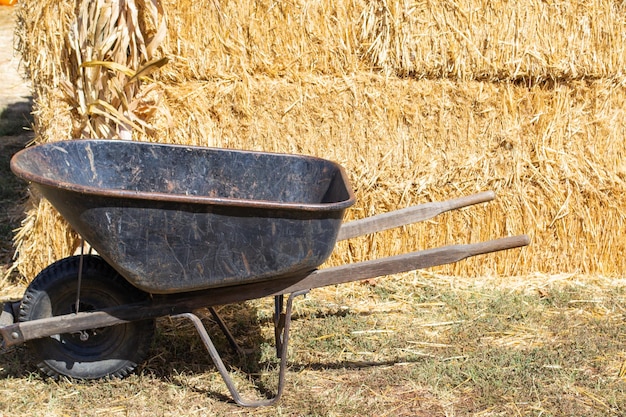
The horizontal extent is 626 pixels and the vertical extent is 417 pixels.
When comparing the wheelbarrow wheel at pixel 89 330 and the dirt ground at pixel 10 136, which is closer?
the wheelbarrow wheel at pixel 89 330

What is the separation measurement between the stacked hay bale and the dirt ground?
621mm

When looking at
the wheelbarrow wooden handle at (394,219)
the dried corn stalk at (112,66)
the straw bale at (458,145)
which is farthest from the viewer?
the straw bale at (458,145)

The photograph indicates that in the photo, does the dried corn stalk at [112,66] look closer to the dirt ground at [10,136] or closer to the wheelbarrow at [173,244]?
the dirt ground at [10,136]

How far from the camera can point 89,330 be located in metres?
3.32

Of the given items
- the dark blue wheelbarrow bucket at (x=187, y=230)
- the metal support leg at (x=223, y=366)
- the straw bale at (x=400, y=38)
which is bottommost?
the metal support leg at (x=223, y=366)

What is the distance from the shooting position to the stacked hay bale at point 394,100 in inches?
164

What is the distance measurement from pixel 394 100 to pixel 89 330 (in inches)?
88.8

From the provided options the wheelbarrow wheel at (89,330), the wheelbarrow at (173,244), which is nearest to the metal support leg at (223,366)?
the wheelbarrow at (173,244)

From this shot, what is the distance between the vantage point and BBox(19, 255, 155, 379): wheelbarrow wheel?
10.5 feet

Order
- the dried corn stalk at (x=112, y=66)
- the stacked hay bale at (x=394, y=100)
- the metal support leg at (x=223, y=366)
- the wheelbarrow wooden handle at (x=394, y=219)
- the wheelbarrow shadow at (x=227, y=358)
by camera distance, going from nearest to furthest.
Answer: the metal support leg at (x=223, y=366), the wheelbarrow shadow at (x=227, y=358), the wheelbarrow wooden handle at (x=394, y=219), the dried corn stalk at (x=112, y=66), the stacked hay bale at (x=394, y=100)

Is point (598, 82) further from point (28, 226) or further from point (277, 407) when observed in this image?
point (28, 226)

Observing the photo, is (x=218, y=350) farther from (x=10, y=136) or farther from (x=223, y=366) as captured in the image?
(x=10, y=136)

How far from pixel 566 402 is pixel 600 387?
263 millimetres

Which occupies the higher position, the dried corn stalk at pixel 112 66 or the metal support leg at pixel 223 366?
the dried corn stalk at pixel 112 66
